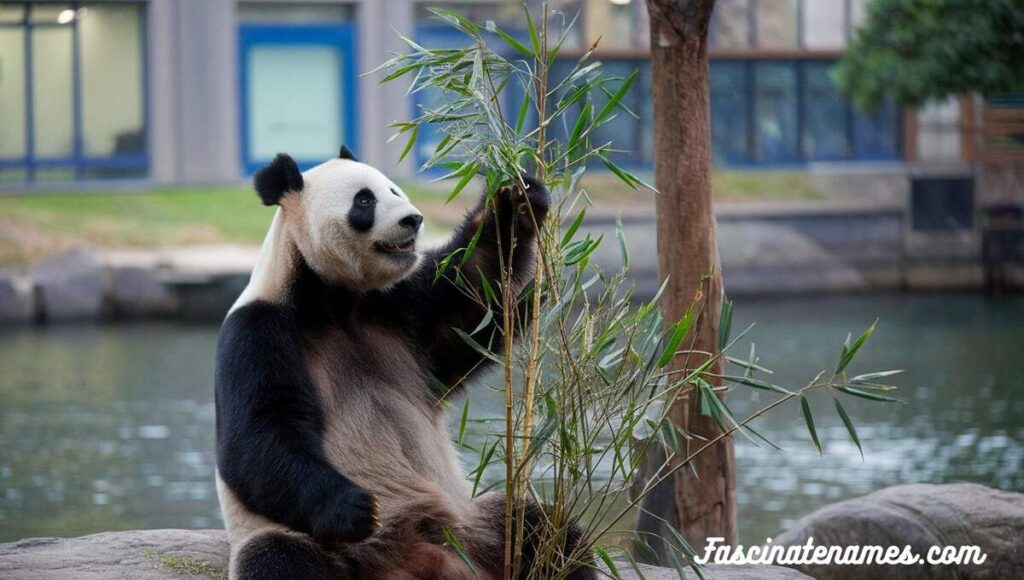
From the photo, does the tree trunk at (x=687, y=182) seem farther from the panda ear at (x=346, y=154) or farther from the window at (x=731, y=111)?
the window at (x=731, y=111)

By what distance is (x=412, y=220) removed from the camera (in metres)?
4.03

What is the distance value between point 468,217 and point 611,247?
1380 cm

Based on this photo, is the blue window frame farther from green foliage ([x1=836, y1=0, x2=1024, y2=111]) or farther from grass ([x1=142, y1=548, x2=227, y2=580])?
grass ([x1=142, y1=548, x2=227, y2=580])

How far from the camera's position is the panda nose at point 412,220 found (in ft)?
13.2

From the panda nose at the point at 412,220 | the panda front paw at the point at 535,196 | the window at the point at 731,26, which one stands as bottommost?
the panda nose at the point at 412,220

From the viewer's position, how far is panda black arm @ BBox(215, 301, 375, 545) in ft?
11.8

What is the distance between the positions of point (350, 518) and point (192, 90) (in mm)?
21436

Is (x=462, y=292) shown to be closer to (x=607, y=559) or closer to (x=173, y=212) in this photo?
(x=607, y=559)

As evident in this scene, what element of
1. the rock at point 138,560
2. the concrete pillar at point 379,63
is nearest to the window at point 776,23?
the concrete pillar at point 379,63

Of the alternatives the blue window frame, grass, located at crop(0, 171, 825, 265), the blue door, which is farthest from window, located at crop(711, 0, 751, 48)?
the blue window frame

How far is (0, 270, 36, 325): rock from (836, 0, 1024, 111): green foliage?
11650 mm

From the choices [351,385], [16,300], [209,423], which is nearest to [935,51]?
[209,423]

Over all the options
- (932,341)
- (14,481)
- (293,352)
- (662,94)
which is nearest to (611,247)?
(932,341)

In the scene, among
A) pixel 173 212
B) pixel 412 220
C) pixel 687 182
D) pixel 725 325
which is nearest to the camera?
pixel 412 220
